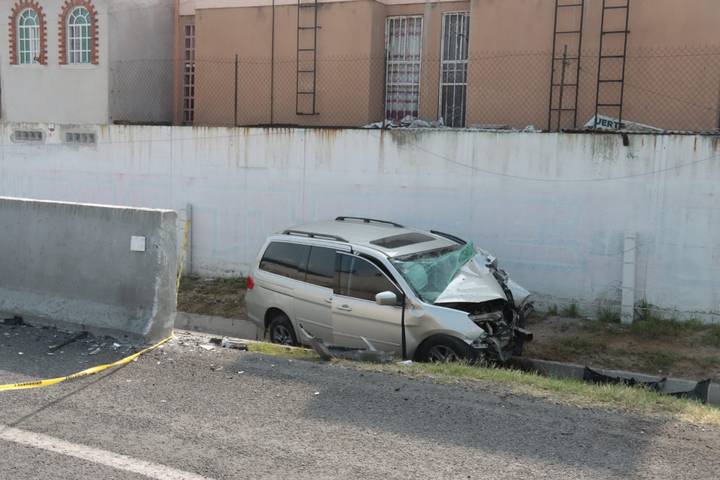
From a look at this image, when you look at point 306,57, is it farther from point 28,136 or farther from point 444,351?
point 444,351

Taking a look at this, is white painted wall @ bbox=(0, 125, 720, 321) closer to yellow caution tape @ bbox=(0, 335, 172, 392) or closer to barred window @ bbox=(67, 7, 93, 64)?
barred window @ bbox=(67, 7, 93, 64)

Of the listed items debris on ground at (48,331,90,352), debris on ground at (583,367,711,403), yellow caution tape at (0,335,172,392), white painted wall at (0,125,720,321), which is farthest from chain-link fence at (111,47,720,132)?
yellow caution tape at (0,335,172,392)

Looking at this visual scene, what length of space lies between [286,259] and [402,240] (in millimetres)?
1540

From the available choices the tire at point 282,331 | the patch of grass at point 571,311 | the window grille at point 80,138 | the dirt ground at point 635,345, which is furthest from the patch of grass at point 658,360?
the window grille at point 80,138

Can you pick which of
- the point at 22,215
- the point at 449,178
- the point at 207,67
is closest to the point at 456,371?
the point at 22,215

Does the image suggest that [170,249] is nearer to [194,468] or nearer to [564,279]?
[194,468]

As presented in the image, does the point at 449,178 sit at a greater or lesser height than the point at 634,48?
lesser

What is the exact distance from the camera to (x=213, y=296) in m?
13.9

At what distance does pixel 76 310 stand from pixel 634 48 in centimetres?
1066

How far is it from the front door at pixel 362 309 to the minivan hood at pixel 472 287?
0.61 metres

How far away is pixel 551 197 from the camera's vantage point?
11.9 m

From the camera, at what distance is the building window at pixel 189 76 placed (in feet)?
63.3

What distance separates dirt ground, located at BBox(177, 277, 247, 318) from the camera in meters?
13.2

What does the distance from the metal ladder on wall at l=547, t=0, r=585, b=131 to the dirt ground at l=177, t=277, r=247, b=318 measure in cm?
653
